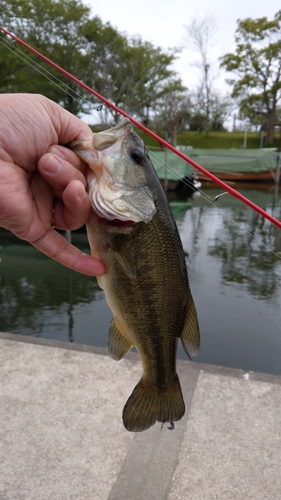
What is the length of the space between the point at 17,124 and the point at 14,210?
356 mm

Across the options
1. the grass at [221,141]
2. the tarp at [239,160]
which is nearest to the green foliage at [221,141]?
the grass at [221,141]

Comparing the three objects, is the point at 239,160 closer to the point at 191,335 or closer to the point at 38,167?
the point at 191,335

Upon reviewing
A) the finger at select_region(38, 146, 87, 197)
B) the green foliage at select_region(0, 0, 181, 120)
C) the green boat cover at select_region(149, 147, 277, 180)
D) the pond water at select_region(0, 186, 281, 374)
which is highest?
the green foliage at select_region(0, 0, 181, 120)

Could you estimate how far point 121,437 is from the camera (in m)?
3.01

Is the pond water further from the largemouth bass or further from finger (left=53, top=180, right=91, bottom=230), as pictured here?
finger (left=53, top=180, right=91, bottom=230)

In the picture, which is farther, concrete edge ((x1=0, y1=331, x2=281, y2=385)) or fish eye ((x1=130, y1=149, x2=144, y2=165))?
concrete edge ((x1=0, y1=331, x2=281, y2=385))

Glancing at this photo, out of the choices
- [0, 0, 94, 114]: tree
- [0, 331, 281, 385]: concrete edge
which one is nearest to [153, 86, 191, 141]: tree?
[0, 0, 94, 114]: tree

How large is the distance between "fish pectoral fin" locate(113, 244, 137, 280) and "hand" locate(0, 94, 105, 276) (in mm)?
134

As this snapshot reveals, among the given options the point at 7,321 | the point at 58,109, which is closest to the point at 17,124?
the point at 58,109

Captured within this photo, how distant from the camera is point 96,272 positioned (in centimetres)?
179

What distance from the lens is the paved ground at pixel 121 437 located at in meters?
2.59

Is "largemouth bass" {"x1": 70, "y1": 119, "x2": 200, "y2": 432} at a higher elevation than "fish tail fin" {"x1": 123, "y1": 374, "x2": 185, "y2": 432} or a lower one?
higher

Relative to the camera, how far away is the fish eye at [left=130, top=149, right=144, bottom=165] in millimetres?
1629

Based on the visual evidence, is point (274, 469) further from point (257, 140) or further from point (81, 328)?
point (257, 140)
